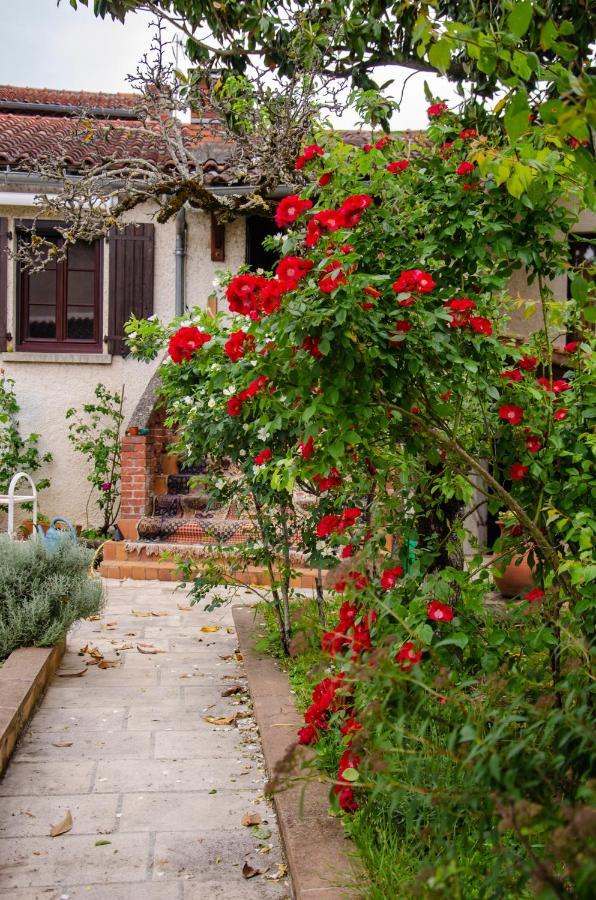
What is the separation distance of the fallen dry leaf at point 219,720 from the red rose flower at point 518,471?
217cm

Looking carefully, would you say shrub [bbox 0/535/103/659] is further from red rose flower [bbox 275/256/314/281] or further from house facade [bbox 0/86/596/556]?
house facade [bbox 0/86/596/556]

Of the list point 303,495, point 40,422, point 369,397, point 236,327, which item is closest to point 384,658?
point 369,397

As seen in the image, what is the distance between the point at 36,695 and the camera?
451 centimetres

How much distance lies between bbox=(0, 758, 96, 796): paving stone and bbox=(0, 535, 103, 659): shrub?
1285mm

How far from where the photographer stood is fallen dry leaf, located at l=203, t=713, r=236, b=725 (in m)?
4.43

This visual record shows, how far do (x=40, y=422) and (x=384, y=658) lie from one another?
30.4 ft

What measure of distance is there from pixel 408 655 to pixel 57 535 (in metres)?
6.35

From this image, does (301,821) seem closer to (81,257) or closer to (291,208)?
(291,208)

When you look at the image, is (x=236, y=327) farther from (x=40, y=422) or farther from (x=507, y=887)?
(x=40, y=422)

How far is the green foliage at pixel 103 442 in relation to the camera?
10133mm

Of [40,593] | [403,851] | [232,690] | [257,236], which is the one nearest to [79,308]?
[257,236]

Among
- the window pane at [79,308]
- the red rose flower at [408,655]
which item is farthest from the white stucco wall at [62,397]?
the red rose flower at [408,655]

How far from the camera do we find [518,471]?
309 cm

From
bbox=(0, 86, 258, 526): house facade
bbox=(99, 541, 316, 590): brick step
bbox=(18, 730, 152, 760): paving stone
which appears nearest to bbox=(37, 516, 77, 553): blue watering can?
bbox=(99, 541, 316, 590): brick step
